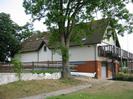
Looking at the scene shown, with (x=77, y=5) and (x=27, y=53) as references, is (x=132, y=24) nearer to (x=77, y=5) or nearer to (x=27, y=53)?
(x=77, y=5)

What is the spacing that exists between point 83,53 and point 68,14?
14327 mm

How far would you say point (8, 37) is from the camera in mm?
43125

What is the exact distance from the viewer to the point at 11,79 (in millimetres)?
25891

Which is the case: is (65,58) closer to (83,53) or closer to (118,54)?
(83,53)

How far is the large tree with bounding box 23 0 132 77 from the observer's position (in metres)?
27.0

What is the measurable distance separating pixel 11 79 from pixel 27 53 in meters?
23.9

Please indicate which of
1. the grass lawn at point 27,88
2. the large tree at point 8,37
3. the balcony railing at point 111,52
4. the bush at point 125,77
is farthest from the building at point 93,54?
the grass lawn at point 27,88

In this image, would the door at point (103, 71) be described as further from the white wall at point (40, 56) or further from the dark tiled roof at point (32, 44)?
the dark tiled roof at point (32, 44)

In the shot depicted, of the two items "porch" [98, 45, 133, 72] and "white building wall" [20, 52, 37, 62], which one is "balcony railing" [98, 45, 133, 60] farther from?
"white building wall" [20, 52, 37, 62]

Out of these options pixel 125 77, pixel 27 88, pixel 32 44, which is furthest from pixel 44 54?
pixel 27 88

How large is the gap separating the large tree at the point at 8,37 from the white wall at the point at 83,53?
24.8 ft

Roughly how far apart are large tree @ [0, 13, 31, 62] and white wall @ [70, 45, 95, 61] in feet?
24.8

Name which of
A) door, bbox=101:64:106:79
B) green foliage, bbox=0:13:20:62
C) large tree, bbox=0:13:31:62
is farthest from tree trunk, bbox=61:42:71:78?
green foliage, bbox=0:13:20:62

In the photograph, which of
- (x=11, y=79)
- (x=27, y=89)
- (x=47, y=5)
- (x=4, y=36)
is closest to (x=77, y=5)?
(x=47, y=5)
